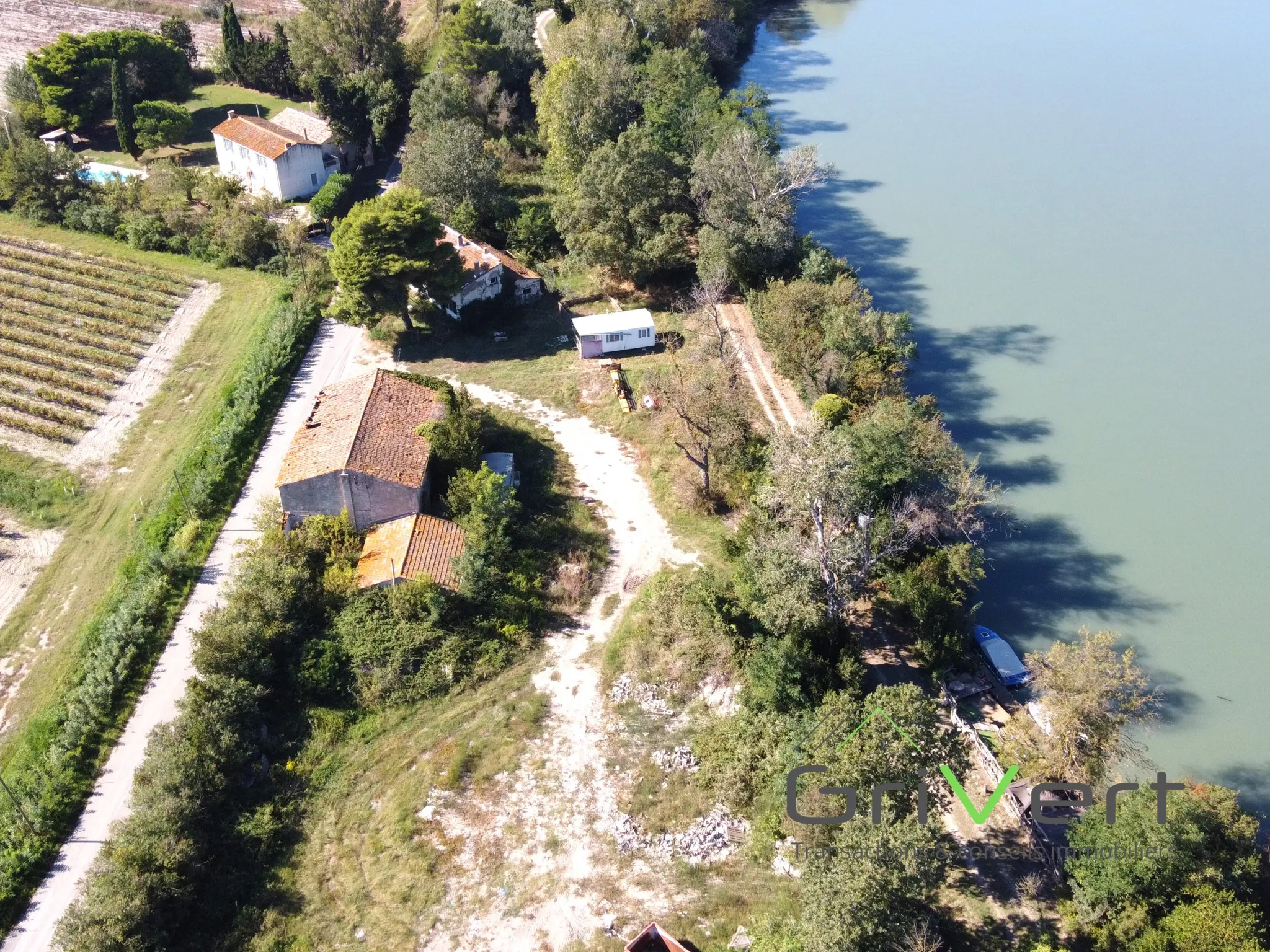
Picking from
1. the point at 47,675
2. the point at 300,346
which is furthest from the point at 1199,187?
the point at 47,675

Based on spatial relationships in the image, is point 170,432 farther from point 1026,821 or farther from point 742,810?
point 1026,821

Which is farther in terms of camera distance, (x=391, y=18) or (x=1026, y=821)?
(x=391, y=18)

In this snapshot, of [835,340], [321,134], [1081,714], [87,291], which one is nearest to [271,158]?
[321,134]

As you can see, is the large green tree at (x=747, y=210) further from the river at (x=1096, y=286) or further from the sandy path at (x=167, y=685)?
the sandy path at (x=167, y=685)

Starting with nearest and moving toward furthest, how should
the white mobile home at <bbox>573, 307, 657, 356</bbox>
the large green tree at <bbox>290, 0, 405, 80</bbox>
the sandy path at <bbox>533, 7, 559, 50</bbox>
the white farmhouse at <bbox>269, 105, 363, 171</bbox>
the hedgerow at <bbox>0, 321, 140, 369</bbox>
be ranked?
1. the white mobile home at <bbox>573, 307, 657, 356</bbox>
2. the hedgerow at <bbox>0, 321, 140, 369</bbox>
3. the white farmhouse at <bbox>269, 105, 363, 171</bbox>
4. the large green tree at <bbox>290, 0, 405, 80</bbox>
5. the sandy path at <bbox>533, 7, 559, 50</bbox>

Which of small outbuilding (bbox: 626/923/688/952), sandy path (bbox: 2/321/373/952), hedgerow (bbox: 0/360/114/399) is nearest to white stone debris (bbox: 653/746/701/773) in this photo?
small outbuilding (bbox: 626/923/688/952)

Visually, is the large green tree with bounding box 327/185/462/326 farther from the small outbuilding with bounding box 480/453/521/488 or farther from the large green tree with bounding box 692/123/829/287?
the large green tree with bounding box 692/123/829/287
